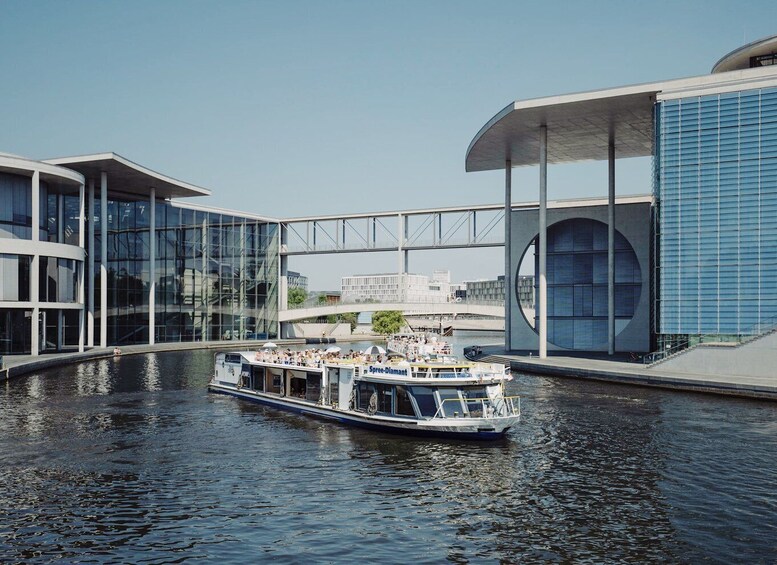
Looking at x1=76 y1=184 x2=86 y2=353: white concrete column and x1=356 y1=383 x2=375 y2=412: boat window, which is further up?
x1=76 y1=184 x2=86 y2=353: white concrete column

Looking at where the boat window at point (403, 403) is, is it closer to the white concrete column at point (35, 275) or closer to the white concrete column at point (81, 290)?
the white concrete column at point (35, 275)

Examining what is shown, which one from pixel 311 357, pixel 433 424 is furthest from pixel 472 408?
pixel 311 357

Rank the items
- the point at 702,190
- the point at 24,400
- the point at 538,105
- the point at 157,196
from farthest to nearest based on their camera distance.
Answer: the point at 157,196 < the point at 538,105 < the point at 702,190 < the point at 24,400

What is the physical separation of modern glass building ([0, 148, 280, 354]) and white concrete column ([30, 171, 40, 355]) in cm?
9

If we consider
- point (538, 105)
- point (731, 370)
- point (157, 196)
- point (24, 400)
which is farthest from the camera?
point (157, 196)

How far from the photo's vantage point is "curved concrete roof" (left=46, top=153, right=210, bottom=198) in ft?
272

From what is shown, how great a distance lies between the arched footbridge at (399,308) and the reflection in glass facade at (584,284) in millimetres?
37120

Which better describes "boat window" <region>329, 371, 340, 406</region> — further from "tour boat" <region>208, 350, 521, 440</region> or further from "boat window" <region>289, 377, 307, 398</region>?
"boat window" <region>289, 377, 307, 398</region>

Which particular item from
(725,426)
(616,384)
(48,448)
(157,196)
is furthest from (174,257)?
(725,426)

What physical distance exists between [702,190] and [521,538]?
44.4 meters

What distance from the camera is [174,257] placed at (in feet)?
341

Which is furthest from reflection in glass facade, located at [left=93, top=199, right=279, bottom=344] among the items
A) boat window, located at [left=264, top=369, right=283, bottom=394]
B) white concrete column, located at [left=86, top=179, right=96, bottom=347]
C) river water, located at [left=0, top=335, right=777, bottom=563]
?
river water, located at [left=0, top=335, right=777, bottom=563]

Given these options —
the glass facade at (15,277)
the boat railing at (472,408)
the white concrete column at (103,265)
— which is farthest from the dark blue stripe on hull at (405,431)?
the white concrete column at (103,265)

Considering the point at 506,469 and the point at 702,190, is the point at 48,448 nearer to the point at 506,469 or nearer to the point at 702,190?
the point at 506,469
